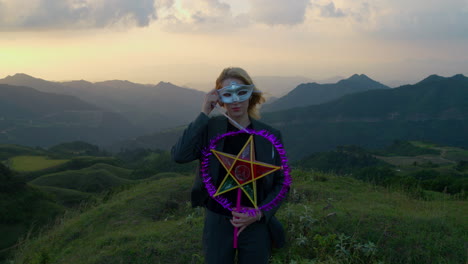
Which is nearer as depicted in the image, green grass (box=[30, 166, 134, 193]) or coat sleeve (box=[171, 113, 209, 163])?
coat sleeve (box=[171, 113, 209, 163])

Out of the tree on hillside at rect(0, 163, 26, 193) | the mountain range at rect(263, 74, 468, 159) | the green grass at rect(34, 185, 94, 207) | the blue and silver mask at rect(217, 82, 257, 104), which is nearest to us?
the blue and silver mask at rect(217, 82, 257, 104)

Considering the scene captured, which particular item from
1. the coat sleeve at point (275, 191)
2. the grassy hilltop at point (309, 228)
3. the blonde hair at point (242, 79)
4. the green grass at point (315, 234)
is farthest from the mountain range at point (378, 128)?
the coat sleeve at point (275, 191)

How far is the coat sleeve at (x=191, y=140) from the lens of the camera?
123 inches

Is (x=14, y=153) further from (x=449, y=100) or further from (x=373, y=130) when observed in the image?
(x=449, y=100)

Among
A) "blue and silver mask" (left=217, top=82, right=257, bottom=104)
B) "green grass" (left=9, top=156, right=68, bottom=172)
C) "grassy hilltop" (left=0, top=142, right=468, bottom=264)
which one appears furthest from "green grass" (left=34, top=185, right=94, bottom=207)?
"green grass" (left=9, top=156, right=68, bottom=172)

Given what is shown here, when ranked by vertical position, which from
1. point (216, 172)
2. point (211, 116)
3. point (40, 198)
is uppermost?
point (211, 116)

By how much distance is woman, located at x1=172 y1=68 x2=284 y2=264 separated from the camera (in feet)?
10.3

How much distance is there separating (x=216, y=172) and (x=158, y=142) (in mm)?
173638

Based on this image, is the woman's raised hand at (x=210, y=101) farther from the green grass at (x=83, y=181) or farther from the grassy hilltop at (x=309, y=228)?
the green grass at (x=83, y=181)

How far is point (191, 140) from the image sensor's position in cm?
314

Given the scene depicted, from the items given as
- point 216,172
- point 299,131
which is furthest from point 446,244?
point 299,131

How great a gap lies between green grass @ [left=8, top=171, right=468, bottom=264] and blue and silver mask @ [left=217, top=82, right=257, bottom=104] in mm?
3067

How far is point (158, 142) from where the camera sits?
172125 mm

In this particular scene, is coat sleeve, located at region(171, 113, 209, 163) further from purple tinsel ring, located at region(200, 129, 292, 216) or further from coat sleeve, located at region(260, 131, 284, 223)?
coat sleeve, located at region(260, 131, 284, 223)
